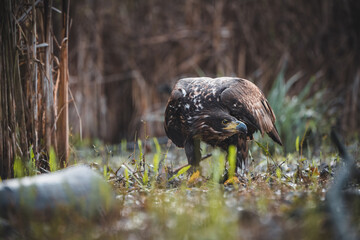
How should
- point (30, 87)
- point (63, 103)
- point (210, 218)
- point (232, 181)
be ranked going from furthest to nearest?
point (63, 103) → point (30, 87) → point (232, 181) → point (210, 218)

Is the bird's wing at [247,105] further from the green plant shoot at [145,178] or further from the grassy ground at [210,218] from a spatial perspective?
the green plant shoot at [145,178]

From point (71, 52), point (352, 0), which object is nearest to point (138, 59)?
point (71, 52)

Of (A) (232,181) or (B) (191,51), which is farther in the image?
(B) (191,51)

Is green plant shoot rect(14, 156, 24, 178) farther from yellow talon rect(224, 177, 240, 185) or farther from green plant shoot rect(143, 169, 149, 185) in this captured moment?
yellow talon rect(224, 177, 240, 185)

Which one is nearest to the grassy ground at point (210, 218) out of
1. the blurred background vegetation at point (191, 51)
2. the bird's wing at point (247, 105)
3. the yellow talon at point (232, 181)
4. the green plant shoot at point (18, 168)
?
the yellow talon at point (232, 181)

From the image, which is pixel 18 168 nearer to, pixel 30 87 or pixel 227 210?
pixel 30 87

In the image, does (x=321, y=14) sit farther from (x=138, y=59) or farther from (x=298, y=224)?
(x=298, y=224)

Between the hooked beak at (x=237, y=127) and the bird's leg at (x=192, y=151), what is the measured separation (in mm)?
406

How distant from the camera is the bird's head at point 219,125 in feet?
10.4

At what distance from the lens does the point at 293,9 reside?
6.49 m

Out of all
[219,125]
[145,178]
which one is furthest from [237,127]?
[145,178]

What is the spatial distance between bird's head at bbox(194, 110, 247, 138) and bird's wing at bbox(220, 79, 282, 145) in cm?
12

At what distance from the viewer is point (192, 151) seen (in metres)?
3.44

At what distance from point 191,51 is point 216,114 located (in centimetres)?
381
